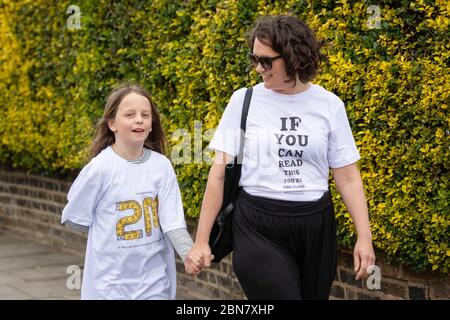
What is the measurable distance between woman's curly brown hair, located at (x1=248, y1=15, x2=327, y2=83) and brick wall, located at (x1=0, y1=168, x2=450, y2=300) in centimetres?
196

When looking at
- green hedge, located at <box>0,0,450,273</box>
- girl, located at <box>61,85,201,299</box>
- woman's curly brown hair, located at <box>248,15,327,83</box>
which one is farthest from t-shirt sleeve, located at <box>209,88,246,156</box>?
green hedge, located at <box>0,0,450,273</box>

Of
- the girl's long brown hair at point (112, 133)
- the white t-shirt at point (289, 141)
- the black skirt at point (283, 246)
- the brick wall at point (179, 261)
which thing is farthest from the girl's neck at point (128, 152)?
the brick wall at point (179, 261)

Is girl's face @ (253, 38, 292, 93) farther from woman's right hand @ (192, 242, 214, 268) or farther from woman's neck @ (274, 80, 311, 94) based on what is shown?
woman's right hand @ (192, 242, 214, 268)

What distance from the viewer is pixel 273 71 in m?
3.97

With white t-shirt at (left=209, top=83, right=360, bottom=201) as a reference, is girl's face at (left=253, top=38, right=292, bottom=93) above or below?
above

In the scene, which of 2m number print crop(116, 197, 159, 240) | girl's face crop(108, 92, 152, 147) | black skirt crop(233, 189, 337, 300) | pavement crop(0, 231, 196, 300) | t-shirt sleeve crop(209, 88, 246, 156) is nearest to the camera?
black skirt crop(233, 189, 337, 300)

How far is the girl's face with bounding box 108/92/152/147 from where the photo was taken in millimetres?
4410

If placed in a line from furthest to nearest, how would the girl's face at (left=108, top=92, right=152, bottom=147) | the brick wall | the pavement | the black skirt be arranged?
the pavement, the brick wall, the girl's face at (left=108, top=92, right=152, bottom=147), the black skirt

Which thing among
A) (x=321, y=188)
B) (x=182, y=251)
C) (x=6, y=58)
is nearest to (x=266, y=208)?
(x=321, y=188)

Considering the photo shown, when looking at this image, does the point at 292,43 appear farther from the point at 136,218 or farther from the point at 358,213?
the point at 136,218

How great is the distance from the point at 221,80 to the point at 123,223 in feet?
7.95

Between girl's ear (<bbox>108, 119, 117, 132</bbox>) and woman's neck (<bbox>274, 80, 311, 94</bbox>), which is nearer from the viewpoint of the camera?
woman's neck (<bbox>274, 80, 311, 94</bbox>)

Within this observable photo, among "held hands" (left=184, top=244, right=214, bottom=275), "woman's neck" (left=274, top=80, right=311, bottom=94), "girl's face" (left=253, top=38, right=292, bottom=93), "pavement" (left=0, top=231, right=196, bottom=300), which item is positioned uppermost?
"girl's face" (left=253, top=38, right=292, bottom=93)

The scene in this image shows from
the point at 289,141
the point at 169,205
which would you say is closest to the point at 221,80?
the point at 169,205
